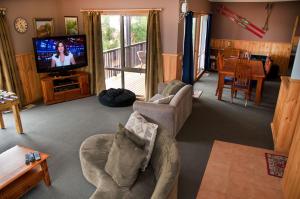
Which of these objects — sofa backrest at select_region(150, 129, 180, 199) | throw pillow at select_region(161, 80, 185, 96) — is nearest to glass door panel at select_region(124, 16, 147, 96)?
throw pillow at select_region(161, 80, 185, 96)

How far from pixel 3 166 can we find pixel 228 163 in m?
2.80

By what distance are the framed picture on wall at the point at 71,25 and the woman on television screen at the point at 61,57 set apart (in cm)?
60

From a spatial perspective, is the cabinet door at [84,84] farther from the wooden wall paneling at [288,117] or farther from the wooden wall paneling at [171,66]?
the wooden wall paneling at [288,117]

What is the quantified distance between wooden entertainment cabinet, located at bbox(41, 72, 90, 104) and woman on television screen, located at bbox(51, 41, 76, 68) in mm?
313

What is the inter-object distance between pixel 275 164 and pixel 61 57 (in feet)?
15.6

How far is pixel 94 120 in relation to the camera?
179 inches

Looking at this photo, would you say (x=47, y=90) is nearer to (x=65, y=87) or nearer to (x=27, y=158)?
(x=65, y=87)

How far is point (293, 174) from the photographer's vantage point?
2.46 metres

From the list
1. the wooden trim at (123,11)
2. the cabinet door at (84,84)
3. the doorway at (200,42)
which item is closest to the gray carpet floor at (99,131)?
the cabinet door at (84,84)

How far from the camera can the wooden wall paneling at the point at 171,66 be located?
199 inches

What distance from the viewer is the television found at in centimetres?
509

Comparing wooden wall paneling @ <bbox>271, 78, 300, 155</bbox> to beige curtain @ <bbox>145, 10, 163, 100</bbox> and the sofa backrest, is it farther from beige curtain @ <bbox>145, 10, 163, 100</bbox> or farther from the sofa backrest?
beige curtain @ <bbox>145, 10, 163, 100</bbox>

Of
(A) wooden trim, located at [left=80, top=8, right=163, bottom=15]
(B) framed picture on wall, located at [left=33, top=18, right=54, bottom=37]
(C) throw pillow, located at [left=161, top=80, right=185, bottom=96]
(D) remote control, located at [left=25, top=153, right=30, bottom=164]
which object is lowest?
(D) remote control, located at [left=25, top=153, right=30, bottom=164]

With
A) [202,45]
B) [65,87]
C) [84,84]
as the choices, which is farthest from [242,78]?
[65,87]
